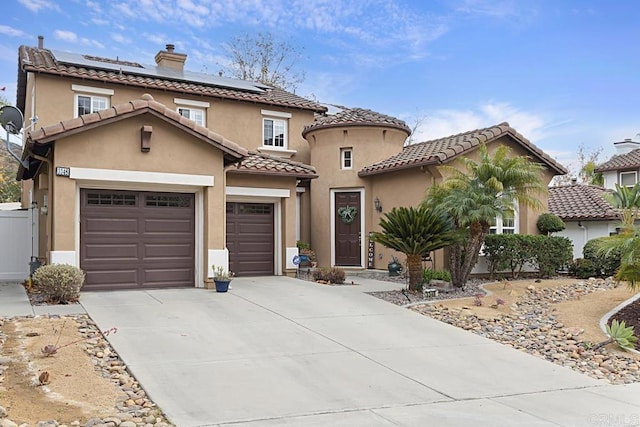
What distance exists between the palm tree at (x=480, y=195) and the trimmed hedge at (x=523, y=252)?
6.93ft

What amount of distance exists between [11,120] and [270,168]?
697 cm

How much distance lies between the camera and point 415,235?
1361 centimetres

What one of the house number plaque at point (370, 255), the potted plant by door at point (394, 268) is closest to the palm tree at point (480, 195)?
the potted plant by door at point (394, 268)

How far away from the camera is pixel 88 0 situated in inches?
699

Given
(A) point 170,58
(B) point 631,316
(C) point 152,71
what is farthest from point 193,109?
(B) point 631,316

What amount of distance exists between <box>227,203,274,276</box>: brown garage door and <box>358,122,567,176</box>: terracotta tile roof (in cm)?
427

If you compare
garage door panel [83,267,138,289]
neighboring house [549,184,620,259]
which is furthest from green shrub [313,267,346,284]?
neighboring house [549,184,620,259]

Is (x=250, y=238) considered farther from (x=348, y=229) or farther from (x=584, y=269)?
(x=584, y=269)

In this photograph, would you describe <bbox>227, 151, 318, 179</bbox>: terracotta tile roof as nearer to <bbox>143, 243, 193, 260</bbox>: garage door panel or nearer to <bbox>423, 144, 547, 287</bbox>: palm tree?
<bbox>143, 243, 193, 260</bbox>: garage door panel

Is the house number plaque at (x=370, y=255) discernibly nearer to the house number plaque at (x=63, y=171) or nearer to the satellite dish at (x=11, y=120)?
the house number plaque at (x=63, y=171)

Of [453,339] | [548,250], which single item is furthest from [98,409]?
[548,250]

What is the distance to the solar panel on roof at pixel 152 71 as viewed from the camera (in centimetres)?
1941

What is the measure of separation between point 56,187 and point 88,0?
815 cm

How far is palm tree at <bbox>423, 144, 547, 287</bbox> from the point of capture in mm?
14172
